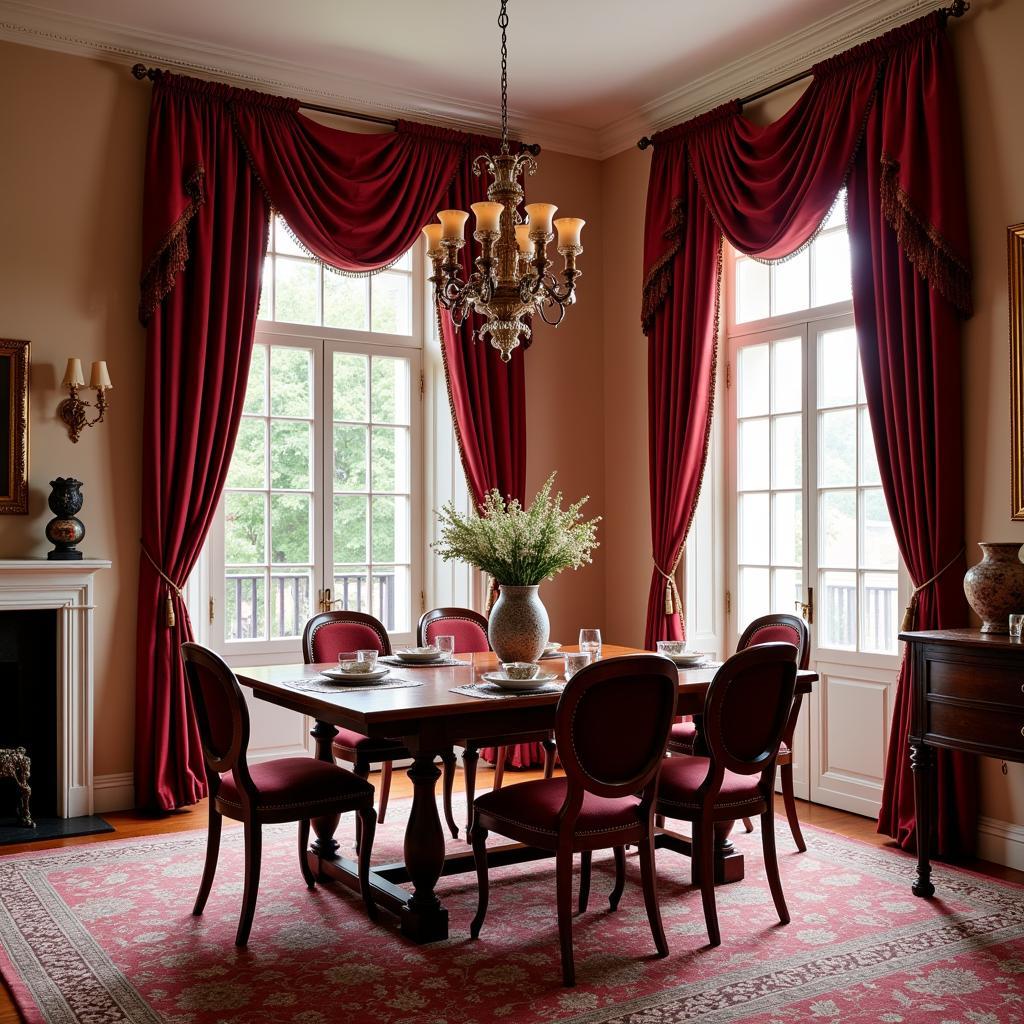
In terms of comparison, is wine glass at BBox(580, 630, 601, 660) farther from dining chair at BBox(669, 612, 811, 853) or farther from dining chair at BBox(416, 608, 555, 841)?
dining chair at BBox(416, 608, 555, 841)

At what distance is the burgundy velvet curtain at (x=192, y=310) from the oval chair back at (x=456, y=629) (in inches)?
45.7

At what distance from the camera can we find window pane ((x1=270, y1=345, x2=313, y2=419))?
5832mm

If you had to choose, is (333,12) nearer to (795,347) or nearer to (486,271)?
(486,271)

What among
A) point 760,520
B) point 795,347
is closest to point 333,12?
point 795,347

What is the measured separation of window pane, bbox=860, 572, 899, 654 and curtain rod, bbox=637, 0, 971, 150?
7.79 ft

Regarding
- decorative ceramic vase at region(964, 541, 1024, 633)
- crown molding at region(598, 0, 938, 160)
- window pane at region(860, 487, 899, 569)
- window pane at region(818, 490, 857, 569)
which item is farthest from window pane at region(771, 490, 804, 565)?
crown molding at region(598, 0, 938, 160)

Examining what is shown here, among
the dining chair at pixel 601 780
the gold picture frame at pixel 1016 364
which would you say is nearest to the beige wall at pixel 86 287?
the dining chair at pixel 601 780

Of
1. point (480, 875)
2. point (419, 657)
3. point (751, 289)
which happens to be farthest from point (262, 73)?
point (480, 875)

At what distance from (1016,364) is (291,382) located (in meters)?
3.52

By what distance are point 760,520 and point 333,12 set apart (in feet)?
10.7

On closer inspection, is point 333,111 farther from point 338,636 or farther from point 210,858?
point 210,858

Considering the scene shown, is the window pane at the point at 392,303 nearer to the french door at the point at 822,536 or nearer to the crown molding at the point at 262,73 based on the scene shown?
the crown molding at the point at 262,73

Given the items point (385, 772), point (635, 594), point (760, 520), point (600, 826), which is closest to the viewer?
point (600, 826)

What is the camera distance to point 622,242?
21.6ft
